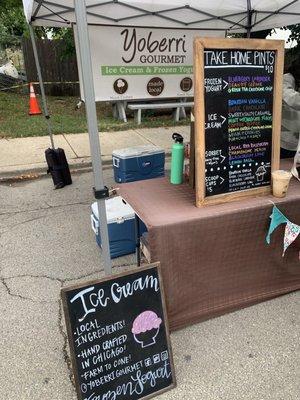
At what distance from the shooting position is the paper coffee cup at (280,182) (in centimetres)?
231

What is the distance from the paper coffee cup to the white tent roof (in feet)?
11.0

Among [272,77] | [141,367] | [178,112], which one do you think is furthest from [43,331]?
[178,112]

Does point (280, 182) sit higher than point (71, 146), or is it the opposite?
point (280, 182)

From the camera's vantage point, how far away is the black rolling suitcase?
184 inches

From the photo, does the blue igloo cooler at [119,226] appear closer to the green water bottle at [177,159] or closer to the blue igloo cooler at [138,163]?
the green water bottle at [177,159]

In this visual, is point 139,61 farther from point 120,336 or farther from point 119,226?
point 120,336

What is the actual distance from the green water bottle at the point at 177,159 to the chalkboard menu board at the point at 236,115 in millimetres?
348

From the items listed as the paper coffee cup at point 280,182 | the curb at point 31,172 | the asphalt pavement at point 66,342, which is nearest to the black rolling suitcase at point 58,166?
the curb at point 31,172

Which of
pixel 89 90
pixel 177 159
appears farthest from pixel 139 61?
pixel 89 90

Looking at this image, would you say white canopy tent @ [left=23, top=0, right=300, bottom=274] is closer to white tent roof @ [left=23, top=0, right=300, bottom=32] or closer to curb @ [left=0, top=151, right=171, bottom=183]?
white tent roof @ [left=23, top=0, right=300, bottom=32]

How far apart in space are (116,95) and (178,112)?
5.71 feet

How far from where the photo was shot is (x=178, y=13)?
5109mm

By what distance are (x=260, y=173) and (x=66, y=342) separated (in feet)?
5.73

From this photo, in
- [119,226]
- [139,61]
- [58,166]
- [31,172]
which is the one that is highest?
[139,61]
